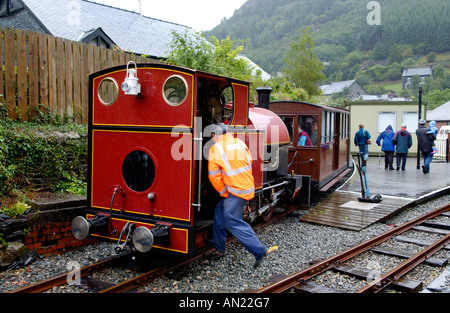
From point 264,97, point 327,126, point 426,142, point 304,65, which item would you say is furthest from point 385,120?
point 264,97

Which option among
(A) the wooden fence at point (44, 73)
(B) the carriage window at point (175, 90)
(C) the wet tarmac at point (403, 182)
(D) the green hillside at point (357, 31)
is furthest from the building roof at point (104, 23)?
(D) the green hillside at point (357, 31)

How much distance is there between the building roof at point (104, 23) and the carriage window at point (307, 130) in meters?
9.56

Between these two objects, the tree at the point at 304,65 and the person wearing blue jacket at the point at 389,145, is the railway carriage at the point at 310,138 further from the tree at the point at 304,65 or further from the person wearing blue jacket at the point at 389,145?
the tree at the point at 304,65

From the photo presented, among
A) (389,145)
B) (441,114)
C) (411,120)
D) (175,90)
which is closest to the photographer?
(175,90)

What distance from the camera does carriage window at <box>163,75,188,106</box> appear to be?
4531 millimetres

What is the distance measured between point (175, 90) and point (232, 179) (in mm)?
1320

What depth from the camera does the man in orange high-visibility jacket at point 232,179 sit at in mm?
4699

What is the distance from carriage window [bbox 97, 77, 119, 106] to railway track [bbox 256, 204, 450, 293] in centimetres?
308

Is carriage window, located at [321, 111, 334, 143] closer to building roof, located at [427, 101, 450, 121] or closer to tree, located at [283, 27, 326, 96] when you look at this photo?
tree, located at [283, 27, 326, 96]

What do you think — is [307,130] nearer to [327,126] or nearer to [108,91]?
[327,126]

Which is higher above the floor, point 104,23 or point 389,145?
point 104,23

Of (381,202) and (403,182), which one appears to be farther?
(403,182)

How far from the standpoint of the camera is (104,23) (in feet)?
64.8

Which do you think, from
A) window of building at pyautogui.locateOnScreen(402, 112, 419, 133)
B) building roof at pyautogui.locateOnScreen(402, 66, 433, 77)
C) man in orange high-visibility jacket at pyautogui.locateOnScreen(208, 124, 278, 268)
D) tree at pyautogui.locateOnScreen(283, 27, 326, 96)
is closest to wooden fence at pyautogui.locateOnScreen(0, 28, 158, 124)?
man in orange high-visibility jacket at pyautogui.locateOnScreen(208, 124, 278, 268)
